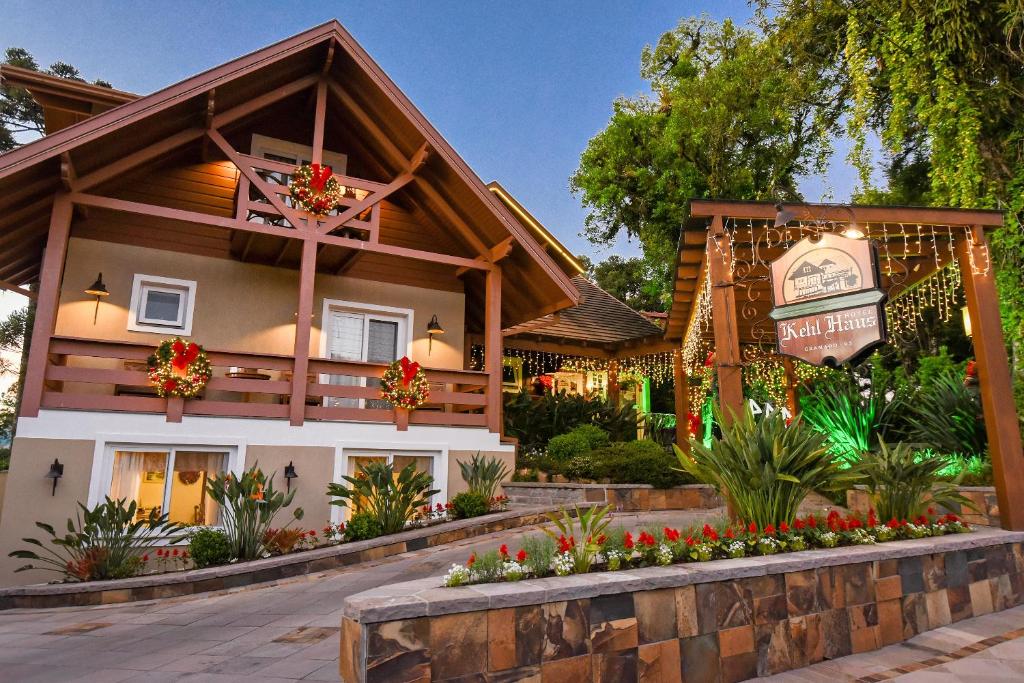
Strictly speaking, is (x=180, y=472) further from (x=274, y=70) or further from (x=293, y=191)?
(x=274, y=70)

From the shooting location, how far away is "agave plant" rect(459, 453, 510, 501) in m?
9.42

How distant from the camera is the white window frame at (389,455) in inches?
367

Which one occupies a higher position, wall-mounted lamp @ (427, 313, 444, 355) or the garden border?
wall-mounted lamp @ (427, 313, 444, 355)

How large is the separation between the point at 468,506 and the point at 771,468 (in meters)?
4.84

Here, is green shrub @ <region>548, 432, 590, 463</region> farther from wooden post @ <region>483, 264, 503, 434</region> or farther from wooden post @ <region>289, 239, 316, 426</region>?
wooden post @ <region>289, 239, 316, 426</region>

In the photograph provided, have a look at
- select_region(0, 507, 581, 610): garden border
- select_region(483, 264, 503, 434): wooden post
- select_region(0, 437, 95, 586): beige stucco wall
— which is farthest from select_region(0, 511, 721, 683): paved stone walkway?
select_region(483, 264, 503, 434): wooden post

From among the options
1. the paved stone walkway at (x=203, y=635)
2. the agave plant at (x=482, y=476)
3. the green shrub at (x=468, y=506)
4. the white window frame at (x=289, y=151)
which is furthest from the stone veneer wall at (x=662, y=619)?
the white window frame at (x=289, y=151)

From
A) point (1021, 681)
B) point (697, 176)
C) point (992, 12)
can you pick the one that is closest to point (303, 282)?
point (1021, 681)

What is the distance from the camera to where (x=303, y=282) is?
9.54 metres

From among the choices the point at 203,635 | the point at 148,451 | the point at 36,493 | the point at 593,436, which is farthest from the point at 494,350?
the point at 203,635

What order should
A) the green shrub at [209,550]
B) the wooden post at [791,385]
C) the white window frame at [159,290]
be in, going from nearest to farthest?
the green shrub at [209,550]
the white window frame at [159,290]
the wooden post at [791,385]

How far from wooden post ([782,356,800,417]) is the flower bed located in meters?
7.69

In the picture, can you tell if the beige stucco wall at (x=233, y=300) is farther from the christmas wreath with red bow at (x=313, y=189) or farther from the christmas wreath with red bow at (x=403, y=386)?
the christmas wreath with red bow at (x=403, y=386)

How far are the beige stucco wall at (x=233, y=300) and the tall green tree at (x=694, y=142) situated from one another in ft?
35.3
